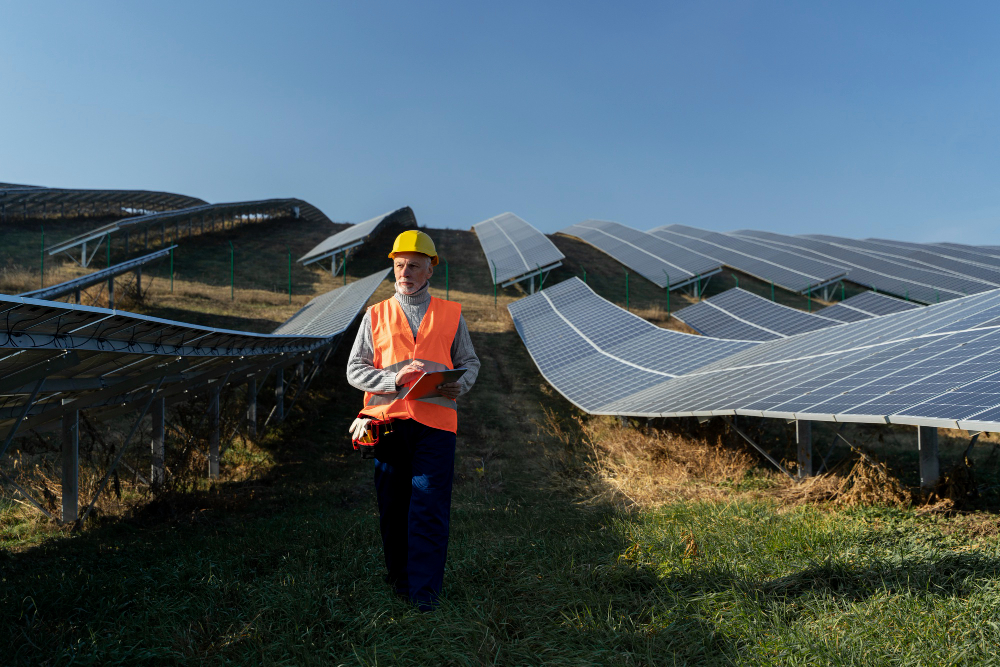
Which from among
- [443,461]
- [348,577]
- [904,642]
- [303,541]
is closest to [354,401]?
[303,541]

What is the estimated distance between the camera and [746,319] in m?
17.6

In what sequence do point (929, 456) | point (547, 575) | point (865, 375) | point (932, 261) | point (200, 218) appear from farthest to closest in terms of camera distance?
point (200, 218), point (932, 261), point (865, 375), point (929, 456), point (547, 575)

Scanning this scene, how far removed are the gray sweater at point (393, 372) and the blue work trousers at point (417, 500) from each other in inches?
11.2

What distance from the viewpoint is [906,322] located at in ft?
26.7

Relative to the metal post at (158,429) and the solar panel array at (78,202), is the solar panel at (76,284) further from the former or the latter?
the solar panel array at (78,202)

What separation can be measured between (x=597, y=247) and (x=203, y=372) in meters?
30.9

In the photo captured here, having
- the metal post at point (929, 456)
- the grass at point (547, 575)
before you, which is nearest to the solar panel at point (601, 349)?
the grass at point (547, 575)

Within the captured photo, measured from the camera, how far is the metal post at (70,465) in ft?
19.8

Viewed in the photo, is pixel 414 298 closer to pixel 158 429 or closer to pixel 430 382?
pixel 430 382

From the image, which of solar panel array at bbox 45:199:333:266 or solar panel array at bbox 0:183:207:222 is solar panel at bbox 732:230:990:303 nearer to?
solar panel array at bbox 45:199:333:266

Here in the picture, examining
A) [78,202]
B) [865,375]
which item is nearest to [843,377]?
[865,375]

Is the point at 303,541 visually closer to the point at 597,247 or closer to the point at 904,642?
the point at 904,642

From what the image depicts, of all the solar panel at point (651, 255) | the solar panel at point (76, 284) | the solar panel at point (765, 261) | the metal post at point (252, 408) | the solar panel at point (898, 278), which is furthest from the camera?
the solar panel at point (651, 255)

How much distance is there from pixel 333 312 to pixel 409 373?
37.8 ft
